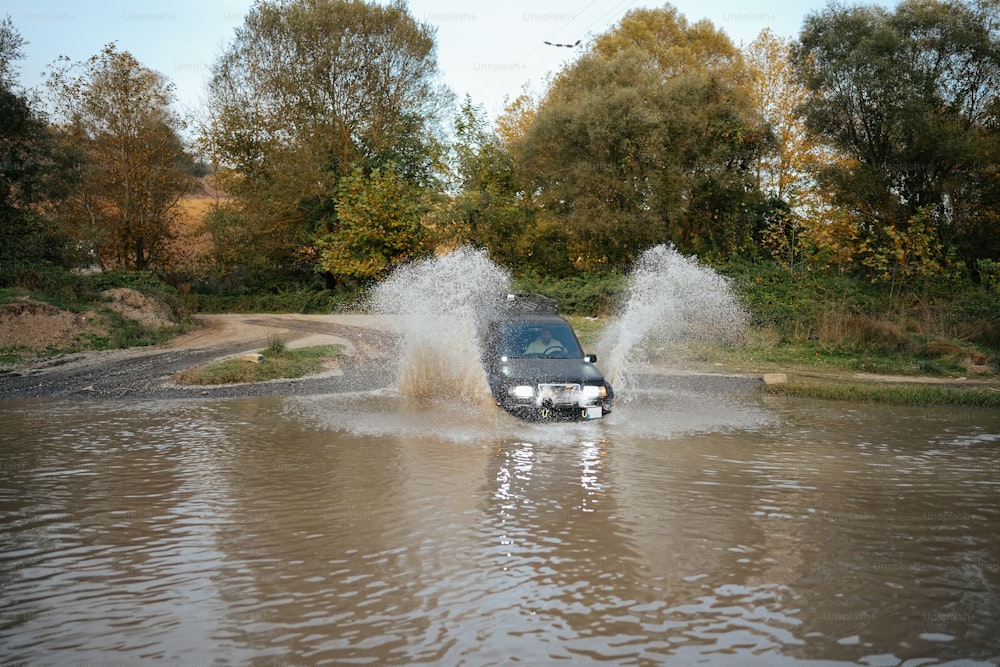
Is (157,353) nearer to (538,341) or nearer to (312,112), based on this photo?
(538,341)

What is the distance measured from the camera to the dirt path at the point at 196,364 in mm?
17672

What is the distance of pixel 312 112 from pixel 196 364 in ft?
79.6

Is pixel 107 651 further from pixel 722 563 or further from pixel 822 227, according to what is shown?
pixel 822 227

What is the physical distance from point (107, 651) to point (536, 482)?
5374 mm

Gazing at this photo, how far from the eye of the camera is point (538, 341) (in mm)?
14922

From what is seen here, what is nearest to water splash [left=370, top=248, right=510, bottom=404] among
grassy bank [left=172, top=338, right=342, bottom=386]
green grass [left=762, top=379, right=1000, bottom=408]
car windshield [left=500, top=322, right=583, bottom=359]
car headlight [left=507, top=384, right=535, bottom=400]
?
car windshield [left=500, top=322, right=583, bottom=359]

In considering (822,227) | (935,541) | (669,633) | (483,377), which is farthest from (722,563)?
(822,227)

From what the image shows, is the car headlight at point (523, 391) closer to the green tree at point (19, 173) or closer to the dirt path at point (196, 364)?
the dirt path at point (196, 364)

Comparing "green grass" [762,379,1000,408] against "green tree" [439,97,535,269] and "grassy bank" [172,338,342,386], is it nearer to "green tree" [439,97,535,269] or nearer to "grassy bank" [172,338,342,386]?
"grassy bank" [172,338,342,386]

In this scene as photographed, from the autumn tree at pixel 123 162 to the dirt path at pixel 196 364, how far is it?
1515 cm

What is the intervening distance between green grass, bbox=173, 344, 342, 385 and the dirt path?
16.9 inches

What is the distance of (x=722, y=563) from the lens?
709cm

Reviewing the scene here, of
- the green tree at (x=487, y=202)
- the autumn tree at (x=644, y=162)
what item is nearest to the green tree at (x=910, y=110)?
the autumn tree at (x=644, y=162)

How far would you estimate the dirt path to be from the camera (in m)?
17.7
